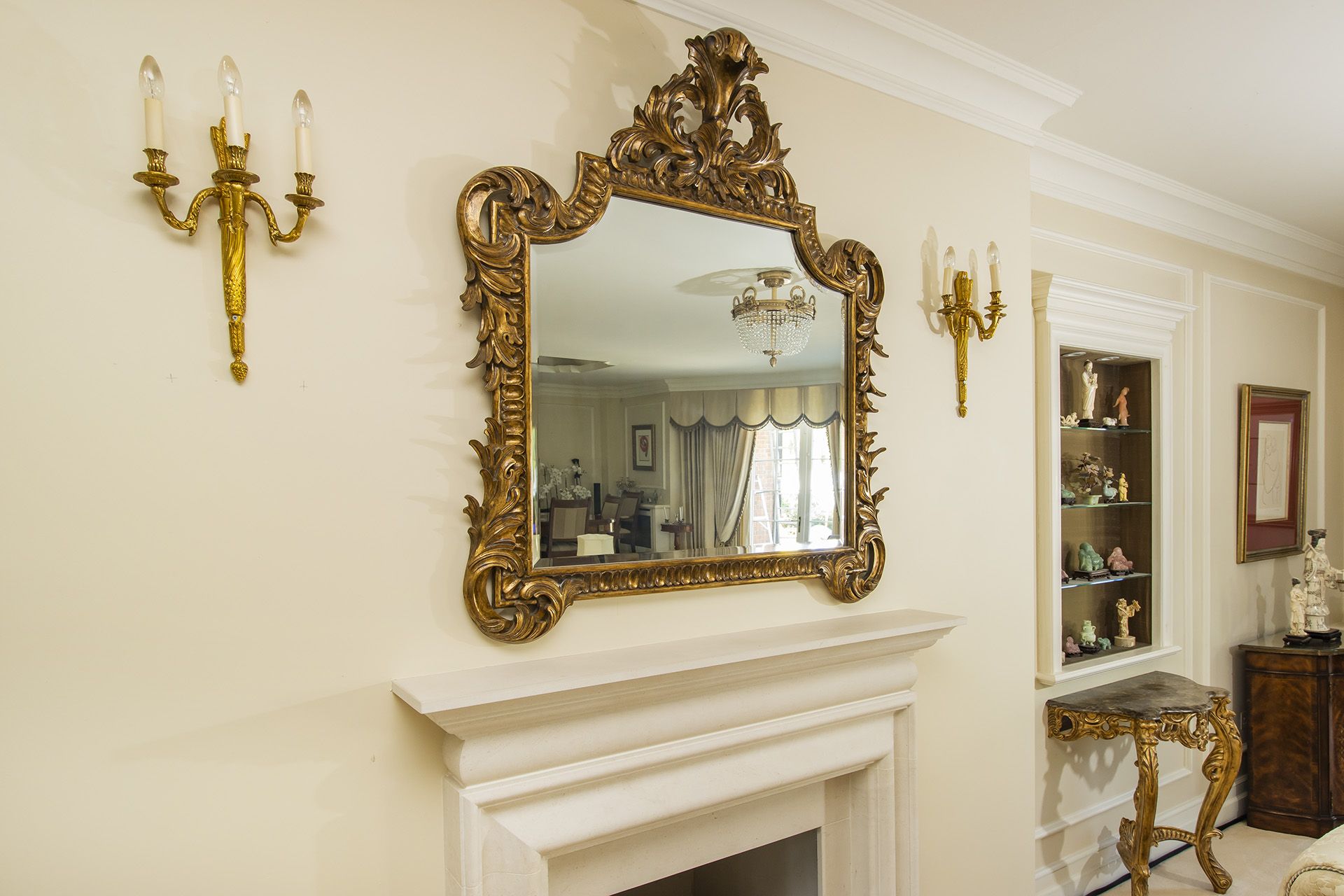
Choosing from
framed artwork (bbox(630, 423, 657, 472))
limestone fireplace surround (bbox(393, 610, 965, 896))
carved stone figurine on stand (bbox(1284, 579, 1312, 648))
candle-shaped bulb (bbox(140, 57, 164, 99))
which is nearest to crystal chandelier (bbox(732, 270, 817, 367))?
framed artwork (bbox(630, 423, 657, 472))

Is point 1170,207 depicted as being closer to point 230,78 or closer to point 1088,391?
point 1088,391

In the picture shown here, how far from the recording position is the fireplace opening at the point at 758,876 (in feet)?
6.64

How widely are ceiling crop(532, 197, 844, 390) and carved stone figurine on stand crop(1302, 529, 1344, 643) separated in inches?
127

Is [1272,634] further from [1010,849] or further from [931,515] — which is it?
[931,515]

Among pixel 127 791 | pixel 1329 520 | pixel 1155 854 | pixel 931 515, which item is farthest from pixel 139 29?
pixel 1329 520

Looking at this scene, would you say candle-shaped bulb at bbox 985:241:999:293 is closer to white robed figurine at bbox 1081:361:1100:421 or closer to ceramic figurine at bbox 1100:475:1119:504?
white robed figurine at bbox 1081:361:1100:421

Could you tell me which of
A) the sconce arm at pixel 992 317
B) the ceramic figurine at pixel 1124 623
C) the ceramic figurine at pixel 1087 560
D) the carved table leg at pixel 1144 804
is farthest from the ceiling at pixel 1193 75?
the carved table leg at pixel 1144 804

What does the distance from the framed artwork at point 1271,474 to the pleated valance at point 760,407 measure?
2.83 metres

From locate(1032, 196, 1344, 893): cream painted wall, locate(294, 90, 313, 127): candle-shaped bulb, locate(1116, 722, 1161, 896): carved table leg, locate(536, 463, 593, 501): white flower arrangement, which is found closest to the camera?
locate(294, 90, 313, 127): candle-shaped bulb

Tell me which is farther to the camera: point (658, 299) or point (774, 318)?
point (774, 318)

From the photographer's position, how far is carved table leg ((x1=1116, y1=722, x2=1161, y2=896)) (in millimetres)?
2660

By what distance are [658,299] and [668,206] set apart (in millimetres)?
202

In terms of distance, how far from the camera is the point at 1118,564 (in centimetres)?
319

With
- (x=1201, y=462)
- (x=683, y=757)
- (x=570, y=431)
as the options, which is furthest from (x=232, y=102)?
(x=1201, y=462)
